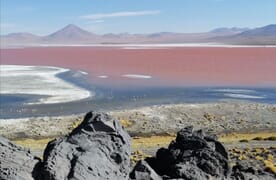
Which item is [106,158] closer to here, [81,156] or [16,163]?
[81,156]

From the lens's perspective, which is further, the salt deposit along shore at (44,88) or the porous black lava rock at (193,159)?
the salt deposit along shore at (44,88)

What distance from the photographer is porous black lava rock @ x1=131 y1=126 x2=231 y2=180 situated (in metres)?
11.9

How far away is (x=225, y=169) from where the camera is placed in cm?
1232

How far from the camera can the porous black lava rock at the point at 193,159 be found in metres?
11.9

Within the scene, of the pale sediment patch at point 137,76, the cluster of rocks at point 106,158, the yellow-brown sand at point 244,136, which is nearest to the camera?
the cluster of rocks at point 106,158

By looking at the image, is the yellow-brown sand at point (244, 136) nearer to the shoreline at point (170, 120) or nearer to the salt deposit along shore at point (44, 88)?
the shoreline at point (170, 120)

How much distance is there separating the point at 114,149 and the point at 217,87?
3711cm

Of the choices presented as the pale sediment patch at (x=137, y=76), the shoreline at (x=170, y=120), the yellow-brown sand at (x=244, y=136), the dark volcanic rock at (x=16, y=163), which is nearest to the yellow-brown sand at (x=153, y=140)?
the yellow-brown sand at (x=244, y=136)

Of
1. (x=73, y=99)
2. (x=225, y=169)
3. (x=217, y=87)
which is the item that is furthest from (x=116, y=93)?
(x=225, y=169)

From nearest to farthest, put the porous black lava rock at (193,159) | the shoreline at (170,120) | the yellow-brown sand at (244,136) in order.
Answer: the porous black lava rock at (193,159), the yellow-brown sand at (244,136), the shoreline at (170,120)

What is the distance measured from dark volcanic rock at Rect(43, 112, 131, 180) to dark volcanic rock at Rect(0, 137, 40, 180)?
1.02 feet

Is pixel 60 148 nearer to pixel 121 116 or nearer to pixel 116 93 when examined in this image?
pixel 121 116

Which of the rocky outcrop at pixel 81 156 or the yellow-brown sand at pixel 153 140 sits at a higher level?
the rocky outcrop at pixel 81 156

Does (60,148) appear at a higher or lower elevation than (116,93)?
higher
